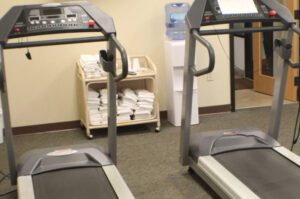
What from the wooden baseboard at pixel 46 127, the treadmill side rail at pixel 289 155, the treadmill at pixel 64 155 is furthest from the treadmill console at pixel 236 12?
the wooden baseboard at pixel 46 127

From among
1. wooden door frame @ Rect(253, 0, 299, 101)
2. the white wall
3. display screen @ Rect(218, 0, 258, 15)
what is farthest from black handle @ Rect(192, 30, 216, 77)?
wooden door frame @ Rect(253, 0, 299, 101)

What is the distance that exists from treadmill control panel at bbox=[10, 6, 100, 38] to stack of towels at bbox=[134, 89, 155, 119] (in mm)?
1918

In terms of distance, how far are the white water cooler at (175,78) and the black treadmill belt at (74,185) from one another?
2015mm

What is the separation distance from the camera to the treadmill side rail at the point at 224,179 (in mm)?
2883

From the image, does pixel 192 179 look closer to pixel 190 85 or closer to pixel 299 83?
pixel 190 85

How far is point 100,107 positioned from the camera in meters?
4.89

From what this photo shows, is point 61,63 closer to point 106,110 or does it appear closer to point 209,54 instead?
point 106,110

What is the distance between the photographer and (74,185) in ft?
9.87

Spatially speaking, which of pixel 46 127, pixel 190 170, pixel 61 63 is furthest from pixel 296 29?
pixel 46 127

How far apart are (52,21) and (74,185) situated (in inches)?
42.3

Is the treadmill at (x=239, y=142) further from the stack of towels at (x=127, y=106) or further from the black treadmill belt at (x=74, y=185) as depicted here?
the stack of towels at (x=127, y=106)

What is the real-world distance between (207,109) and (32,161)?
278cm

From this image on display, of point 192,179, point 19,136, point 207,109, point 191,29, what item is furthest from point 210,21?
point 19,136

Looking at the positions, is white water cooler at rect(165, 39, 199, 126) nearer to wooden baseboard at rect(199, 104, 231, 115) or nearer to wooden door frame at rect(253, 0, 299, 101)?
wooden baseboard at rect(199, 104, 231, 115)
